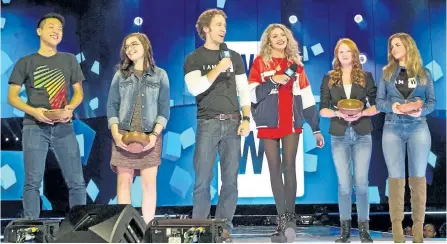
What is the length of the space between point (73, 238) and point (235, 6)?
363 cm

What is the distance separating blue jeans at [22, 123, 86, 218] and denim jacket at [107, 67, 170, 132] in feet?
1.23

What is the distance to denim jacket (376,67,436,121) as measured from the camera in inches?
183

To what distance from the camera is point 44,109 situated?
15.2 feet

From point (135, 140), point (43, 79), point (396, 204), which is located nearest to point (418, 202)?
point (396, 204)

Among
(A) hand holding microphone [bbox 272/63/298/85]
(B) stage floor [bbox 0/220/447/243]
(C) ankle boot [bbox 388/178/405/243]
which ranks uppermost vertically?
(A) hand holding microphone [bbox 272/63/298/85]

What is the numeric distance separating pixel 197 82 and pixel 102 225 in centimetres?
163

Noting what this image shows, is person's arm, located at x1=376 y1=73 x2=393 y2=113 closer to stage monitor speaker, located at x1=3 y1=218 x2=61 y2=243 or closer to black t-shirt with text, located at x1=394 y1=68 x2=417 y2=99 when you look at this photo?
black t-shirt with text, located at x1=394 y1=68 x2=417 y2=99

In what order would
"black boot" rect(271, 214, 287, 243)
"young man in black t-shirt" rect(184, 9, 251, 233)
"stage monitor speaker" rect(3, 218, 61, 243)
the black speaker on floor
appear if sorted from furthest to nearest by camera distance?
"young man in black t-shirt" rect(184, 9, 251, 233), "black boot" rect(271, 214, 287, 243), "stage monitor speaker" rect(3, 218, 61, 243), the black speaker on floor

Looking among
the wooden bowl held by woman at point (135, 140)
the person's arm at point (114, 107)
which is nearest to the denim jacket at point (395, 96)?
the wooden bowl held by woman at point (135, 140)

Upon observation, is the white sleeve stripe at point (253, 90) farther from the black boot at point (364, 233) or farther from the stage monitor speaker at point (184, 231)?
the stage monitor speaker at point (184, 231)

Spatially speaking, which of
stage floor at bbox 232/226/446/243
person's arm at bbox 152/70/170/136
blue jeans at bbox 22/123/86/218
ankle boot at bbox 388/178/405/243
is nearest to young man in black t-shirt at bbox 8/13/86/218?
blue jeans at bbox 22/123/86/218

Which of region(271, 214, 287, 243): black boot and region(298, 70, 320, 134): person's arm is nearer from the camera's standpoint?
region(271, 214, 287, 243): black boot

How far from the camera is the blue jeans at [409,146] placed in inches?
179

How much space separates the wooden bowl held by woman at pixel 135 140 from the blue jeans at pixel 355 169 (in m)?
1.46
